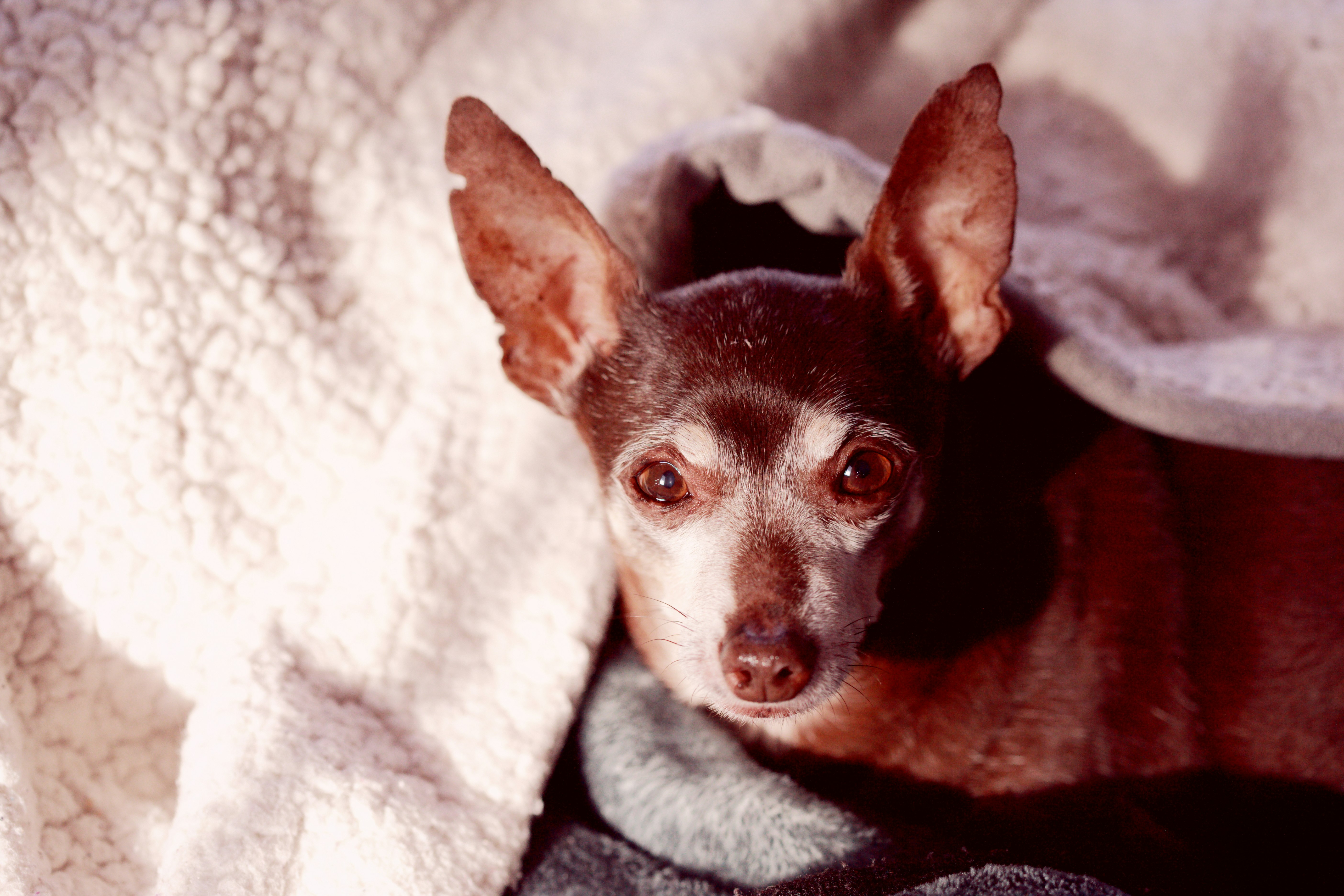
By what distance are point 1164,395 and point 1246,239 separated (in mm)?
796

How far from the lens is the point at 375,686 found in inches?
66.5

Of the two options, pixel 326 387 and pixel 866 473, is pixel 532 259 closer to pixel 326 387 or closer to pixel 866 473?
pixel 326 387

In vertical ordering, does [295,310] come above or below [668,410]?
below

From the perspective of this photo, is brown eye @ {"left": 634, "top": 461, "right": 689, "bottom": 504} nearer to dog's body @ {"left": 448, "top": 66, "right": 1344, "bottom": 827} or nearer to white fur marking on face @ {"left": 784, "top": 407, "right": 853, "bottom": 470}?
dog's body @ {"left": 448, "top": 66, "right": 1344, "bottom": 827}


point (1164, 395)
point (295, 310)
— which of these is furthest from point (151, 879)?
point (1164, 395)

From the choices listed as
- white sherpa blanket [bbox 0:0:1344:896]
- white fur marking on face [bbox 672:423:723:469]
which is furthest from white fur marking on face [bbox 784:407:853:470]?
white sherpa blanket [bbox 0:0:1344:896]

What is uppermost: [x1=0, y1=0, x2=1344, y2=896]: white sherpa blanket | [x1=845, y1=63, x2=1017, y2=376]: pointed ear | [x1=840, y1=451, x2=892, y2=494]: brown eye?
[x1=845, y1=63, x2=1017, y2=376]: pointed ear

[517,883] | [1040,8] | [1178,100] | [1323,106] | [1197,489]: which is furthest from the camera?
[1040,8]

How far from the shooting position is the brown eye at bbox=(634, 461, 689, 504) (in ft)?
4.98

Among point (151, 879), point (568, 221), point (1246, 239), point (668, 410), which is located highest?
point (1246, 239)

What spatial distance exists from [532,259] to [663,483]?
438 mm

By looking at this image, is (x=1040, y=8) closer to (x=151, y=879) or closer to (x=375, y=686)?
(x=375, y=686)

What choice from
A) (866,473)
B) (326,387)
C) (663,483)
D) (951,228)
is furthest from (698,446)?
(326,387)

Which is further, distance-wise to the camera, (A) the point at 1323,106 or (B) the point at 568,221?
(A) the point at 1323,106
